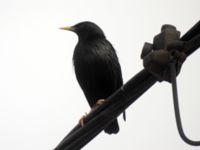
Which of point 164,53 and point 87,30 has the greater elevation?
point 87,30

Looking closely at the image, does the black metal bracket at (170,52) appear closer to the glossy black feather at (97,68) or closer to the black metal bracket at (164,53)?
the black metal bracket at (164,53)

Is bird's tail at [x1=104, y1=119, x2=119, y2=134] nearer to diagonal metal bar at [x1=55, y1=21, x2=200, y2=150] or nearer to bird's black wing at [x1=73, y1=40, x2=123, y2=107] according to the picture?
bird's black wing at [x1=73, y1=40, x2=123, y2=107]

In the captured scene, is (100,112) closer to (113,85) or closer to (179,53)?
(179,53)

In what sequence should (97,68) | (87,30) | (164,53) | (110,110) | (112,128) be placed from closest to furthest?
(164,53), (110,110), (112,128), (97,68), (87,30)

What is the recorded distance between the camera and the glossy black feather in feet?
16.4

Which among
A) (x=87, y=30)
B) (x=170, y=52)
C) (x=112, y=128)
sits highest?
(x=87, y=30)

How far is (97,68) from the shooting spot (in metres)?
4.99

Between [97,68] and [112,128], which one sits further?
[97,68]

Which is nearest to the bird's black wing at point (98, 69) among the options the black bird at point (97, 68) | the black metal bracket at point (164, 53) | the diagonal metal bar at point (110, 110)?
the black bird at point (97, 68)

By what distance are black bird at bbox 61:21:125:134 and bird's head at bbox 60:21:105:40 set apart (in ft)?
0.22

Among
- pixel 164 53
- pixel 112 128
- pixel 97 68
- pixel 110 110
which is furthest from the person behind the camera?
pixel 97 68

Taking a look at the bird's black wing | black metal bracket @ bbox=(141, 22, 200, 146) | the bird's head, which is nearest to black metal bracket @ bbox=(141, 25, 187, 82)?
black metal bracket @ bbox=(141, 22, 200, 146)

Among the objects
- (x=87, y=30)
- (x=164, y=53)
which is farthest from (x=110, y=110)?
(x=87, y=30)

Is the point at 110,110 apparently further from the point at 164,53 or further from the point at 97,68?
the point at 97,68
